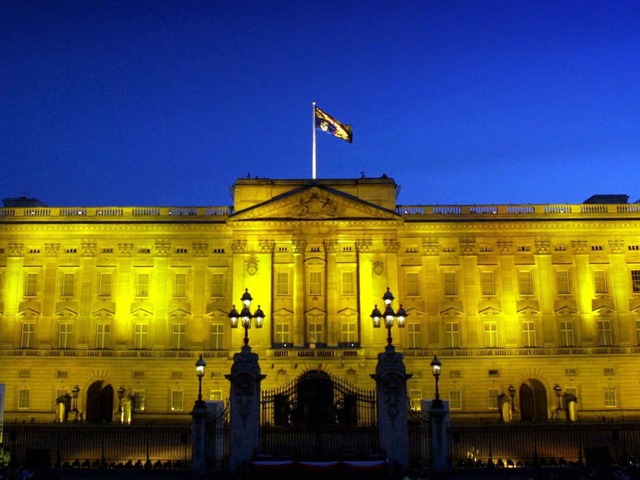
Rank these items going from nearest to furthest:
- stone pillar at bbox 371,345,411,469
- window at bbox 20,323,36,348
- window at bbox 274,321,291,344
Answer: stone pillar at bbox 371,345,411,469 → window at bbox 274,321,291,344 → window at bbox 20,323,36,348

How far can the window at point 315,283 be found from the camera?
174 feet

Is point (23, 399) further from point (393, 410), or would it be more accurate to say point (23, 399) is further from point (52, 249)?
point (393, 410)

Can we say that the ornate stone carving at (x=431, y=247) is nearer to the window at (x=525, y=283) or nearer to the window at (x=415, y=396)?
the window at (x=525, y=283)

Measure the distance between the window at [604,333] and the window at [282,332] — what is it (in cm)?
2309

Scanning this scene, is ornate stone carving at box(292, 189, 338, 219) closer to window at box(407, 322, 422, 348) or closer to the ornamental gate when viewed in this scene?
window at box(407, 322, 422, 348)

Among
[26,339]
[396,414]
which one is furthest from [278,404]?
[26,339]

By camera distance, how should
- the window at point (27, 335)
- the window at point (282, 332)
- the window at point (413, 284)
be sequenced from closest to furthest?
the window at point (282, 332) < the window at point (27, 335) < the window at point (413, 284)

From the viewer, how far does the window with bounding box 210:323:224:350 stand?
5300cm

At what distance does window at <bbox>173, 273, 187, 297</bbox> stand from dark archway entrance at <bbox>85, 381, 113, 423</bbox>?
28.2ft

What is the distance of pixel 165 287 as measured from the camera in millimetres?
53969

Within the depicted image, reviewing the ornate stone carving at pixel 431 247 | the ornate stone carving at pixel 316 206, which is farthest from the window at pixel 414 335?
the ornate stone carving at pixel 316 206

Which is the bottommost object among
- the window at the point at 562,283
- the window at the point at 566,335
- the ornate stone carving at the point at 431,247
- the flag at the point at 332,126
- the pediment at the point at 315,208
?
the window at the point at 566,335

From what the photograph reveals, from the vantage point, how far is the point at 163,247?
5456cm

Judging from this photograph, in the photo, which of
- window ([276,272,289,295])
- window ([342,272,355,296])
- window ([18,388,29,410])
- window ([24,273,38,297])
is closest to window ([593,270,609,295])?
window ([342,272,355,296])
